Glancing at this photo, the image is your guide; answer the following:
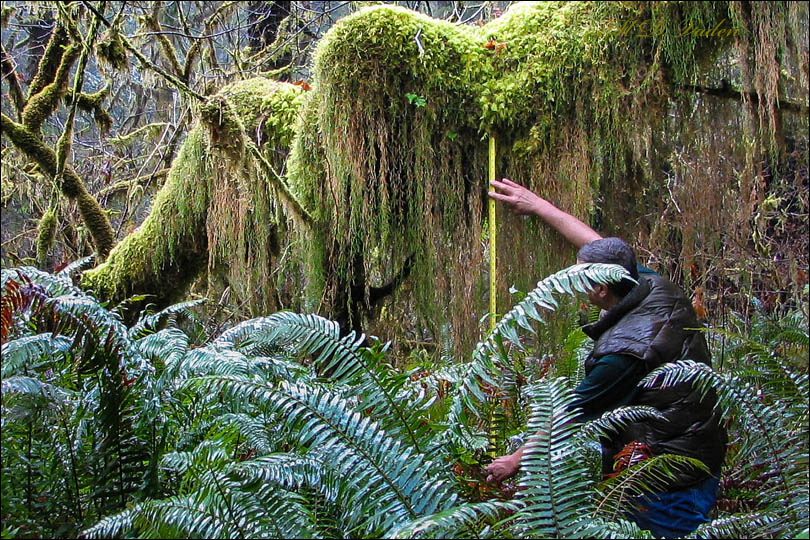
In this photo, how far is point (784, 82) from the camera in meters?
3.58

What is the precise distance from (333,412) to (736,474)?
1871 mm

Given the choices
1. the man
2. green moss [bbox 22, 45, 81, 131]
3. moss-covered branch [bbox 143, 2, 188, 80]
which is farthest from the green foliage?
moss-covered branch [bbox 143, 2, 188, 80]

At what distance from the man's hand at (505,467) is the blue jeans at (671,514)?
477 mm

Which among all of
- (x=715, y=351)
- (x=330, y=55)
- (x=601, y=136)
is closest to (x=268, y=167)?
(x=330, y=55)

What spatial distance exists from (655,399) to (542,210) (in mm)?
1577

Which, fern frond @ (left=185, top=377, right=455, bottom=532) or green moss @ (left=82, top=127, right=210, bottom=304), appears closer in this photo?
fern frond @ (left=185, top=377, right=455, bottom=532)

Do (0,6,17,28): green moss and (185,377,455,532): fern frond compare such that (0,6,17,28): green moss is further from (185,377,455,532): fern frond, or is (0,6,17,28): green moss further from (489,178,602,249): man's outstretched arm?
(185,377,455,532): fern frond

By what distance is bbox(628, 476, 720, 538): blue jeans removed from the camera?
2062mm

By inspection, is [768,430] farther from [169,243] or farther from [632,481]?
[169,243]

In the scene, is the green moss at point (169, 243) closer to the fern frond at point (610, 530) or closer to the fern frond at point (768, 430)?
the fern frond at point (768, 430)

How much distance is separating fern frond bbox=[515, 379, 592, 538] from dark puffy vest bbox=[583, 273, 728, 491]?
72 centimetres

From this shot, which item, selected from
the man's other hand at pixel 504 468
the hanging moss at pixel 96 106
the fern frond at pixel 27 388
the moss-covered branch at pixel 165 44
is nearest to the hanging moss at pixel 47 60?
the hanging moss at pixel 96 106

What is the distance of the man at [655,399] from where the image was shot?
2.07 m

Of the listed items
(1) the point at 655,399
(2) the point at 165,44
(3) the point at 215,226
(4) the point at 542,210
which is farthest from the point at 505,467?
(2) the point at 165,44
